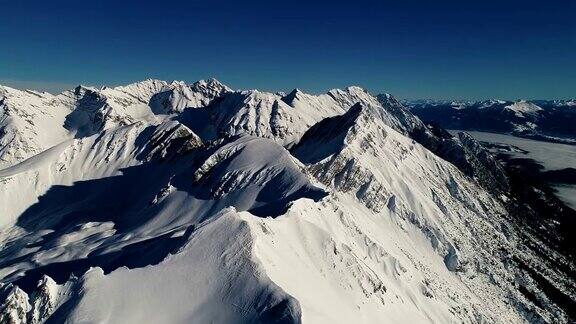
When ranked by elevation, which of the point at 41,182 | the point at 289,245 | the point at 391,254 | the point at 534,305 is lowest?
the point at 41,182

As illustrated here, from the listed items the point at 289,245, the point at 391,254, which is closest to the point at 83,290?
the point at 289,245

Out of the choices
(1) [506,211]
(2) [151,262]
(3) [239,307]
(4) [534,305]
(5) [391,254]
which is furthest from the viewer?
(1) [506,211]

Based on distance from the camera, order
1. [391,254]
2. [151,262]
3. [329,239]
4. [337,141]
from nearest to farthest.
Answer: [151,262], [329,239], [391,254], [337,141]

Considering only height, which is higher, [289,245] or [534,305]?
[289,245]

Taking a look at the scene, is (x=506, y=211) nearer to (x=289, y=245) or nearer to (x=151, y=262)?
(x=289, y=245)

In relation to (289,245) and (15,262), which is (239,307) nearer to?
(289,245)

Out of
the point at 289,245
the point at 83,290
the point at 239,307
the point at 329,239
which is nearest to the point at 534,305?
the point at 329,239

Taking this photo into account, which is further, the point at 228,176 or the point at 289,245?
the point at 228,176
